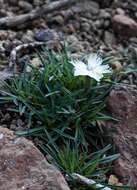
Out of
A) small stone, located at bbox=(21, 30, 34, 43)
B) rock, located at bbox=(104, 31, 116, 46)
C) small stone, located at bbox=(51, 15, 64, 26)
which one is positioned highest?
small stone, located at bbox=(21, 30, 34, 43)

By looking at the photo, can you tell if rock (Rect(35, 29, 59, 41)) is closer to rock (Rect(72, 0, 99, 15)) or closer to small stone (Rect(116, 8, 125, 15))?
rock (Rect(72, 0, 99, 15))

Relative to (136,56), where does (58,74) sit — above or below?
above

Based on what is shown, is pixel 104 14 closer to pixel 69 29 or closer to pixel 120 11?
pixel 120 11

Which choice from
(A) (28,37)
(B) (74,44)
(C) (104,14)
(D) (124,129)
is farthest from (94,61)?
(C) (104,14)

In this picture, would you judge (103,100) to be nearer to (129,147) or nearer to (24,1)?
(129,147)

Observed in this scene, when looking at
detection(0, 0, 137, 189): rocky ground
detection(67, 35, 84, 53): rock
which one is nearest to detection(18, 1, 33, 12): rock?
detection(0, 0, 137, 189): rocky ground

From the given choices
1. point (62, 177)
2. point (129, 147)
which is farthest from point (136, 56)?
point (62, 177)
